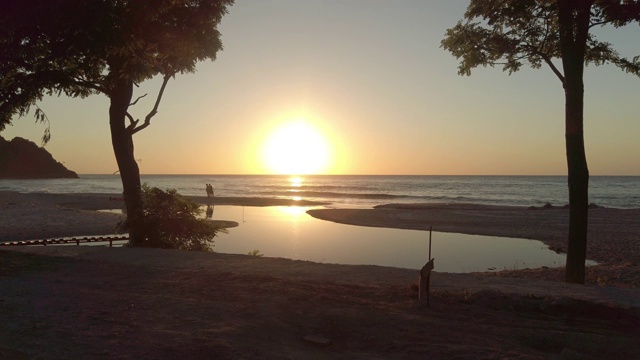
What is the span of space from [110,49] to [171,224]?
740cm

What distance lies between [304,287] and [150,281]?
3247 millimetres

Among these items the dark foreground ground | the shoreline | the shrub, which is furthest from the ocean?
the dark foreground ground

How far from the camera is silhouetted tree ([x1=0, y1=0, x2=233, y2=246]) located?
12125 mm

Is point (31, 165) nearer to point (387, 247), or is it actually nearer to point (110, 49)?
point (387, 247)

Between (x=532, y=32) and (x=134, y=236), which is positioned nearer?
(x=532, y=32)

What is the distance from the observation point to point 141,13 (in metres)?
15.1

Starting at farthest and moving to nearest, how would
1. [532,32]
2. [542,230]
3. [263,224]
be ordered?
[263,224] → [542,230] → [532,32]

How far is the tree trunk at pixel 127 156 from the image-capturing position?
1850 cm

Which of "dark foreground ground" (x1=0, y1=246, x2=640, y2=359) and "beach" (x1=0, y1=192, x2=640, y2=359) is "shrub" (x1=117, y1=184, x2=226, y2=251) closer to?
"beach" (x1=0, y1=192, x2=640, y2=359)

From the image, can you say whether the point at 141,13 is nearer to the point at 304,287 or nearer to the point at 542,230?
the point at 304,287

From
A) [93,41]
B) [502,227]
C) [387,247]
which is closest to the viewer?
[93,41]

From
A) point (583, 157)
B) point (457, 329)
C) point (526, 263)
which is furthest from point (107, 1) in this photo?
point (526, 263)

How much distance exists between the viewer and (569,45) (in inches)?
498

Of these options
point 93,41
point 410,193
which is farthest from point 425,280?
point 410,193
